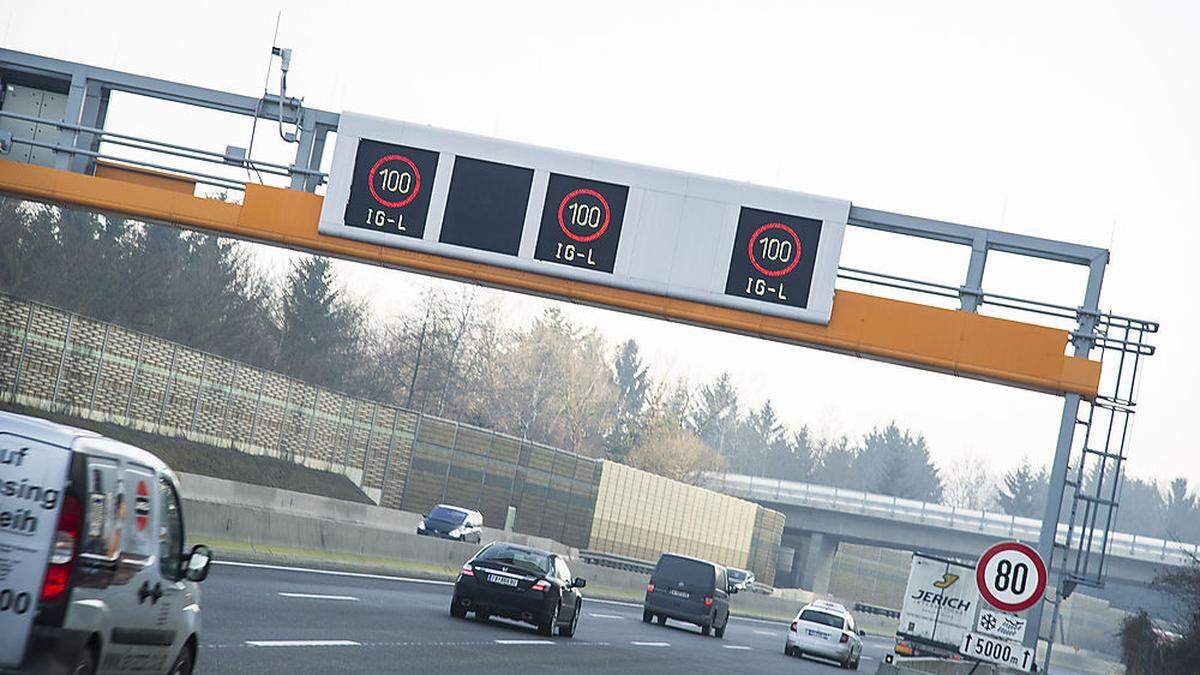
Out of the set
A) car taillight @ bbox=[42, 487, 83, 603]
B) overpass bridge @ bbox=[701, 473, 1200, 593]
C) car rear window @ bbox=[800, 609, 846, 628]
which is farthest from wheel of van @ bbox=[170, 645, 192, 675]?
overpass bridge @ bbox=[701, 473, 1200, 593]

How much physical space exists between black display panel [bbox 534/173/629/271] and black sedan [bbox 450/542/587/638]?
6390mm

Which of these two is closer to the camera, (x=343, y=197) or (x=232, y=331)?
(x=343, y=197)

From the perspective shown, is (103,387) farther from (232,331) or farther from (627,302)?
(232,331)

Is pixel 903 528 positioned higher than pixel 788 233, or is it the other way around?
pixel 788 233

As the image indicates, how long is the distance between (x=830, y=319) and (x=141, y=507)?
43.6ft

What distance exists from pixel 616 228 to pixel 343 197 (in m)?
3.82

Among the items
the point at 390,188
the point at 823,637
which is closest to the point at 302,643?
the point at 390,188

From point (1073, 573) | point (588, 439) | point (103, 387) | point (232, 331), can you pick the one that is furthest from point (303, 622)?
point (588, 439)

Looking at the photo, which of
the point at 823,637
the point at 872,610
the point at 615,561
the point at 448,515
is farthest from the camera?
the point at 872,610

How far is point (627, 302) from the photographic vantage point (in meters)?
22.2

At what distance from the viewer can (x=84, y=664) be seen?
9.45 meters

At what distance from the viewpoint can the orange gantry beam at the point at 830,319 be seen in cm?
2184

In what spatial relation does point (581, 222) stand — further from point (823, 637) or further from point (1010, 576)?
point (823, 637)

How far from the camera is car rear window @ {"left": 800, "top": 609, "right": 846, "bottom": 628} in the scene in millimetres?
41562
